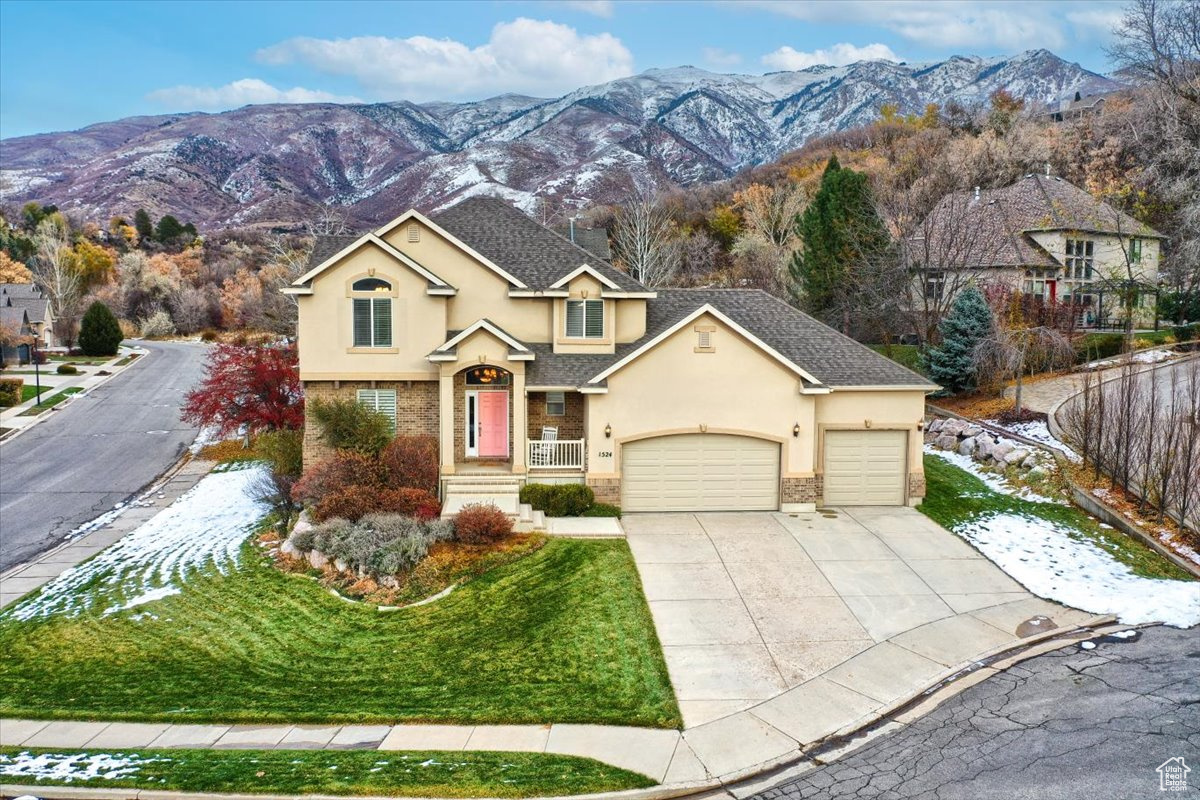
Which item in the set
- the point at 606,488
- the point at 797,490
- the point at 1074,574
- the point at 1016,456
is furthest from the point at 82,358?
the point at 1074,574

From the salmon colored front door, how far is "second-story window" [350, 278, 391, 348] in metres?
3.13

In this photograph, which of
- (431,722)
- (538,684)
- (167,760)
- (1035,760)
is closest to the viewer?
(1035,760)

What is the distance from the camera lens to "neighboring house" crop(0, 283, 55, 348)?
63375 millimetres

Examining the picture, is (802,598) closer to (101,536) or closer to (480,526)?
(480,526)

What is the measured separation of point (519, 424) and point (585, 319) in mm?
3653

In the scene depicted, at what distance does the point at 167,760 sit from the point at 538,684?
17.0ft

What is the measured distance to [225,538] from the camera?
22.5 meters

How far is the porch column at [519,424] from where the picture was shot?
70.8 ft

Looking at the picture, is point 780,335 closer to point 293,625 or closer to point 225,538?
point 293,625

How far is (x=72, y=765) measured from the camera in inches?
437

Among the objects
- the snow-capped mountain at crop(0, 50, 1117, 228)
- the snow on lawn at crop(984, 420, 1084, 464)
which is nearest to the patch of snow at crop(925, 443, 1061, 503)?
the snow on lawn at crop(984, 420, 1084, 464)

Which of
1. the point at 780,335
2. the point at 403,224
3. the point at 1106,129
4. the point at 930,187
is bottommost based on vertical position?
the point at 780,335

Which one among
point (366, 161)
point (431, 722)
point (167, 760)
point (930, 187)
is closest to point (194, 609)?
point (167, 760)

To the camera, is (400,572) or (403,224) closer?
(400,572)
